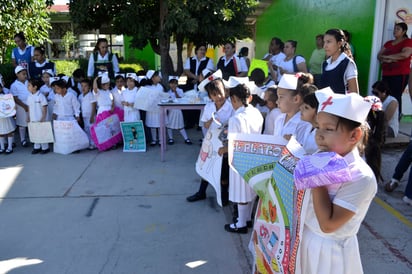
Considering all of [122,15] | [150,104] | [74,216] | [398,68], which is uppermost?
[122,15]

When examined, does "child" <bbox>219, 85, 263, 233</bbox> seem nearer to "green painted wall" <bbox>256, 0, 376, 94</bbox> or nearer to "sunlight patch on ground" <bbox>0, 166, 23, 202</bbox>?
"sunlight patch on ground" <bbox>0, 166, 23, 202</bbox>

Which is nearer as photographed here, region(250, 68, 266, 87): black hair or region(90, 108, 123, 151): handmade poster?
region(250, 68, 266, 87): black hair

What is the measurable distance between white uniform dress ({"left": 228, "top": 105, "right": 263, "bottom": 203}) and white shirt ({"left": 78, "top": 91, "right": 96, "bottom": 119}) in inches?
161

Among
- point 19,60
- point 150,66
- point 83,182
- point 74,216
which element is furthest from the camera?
point 150,66

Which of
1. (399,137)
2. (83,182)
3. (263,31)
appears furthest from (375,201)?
(263,31)

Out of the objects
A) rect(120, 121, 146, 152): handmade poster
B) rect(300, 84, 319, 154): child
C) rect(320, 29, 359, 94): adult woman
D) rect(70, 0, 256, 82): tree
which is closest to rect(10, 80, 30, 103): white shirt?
rect(120, 121, 146, 152): handmade poster

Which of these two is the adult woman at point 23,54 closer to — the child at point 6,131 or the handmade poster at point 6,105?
the child at point 6,131

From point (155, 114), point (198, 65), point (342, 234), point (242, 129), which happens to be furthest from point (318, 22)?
point (342, 234)

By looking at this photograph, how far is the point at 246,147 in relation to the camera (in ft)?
7.59

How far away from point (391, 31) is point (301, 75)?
3.99 m

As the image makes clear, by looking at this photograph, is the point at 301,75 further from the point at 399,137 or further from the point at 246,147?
the point at 399,137

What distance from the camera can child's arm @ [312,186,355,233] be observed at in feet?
4.88

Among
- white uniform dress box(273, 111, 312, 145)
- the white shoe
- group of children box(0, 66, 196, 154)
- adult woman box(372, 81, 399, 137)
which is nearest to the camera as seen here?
white uniform dress box(273, 111, 312, 145)

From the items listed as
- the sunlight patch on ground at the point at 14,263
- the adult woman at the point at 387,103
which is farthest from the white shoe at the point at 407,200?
the sunlight patch on ground at the point at 14,263
